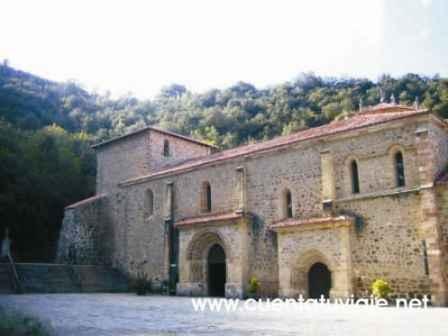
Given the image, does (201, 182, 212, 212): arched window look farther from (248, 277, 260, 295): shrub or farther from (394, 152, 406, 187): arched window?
(394, 152, 406, 187): arched window

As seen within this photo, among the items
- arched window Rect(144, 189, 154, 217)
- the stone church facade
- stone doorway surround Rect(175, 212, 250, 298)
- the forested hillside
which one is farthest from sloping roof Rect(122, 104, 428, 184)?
the forested hillside

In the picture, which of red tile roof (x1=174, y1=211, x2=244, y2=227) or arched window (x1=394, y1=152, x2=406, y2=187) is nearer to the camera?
arched window (x1=394, y1=152, x2=406, y2=187)

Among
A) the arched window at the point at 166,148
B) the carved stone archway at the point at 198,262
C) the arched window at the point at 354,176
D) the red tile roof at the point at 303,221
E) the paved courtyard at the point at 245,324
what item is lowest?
the paved courtyard at the point at 245,324

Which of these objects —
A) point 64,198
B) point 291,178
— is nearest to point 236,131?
point 64,198

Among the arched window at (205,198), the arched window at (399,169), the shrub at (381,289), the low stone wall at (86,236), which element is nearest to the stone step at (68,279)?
the low stone wall at (86,236)

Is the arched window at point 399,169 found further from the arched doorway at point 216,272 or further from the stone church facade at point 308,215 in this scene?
the arched doorway at point 216,272

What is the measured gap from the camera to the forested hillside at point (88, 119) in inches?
1396

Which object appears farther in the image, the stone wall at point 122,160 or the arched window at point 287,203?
the stone wall at point 122,160

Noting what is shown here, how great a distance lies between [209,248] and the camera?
75.4 ft

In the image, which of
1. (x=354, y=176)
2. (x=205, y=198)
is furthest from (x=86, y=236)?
(x=354, y=176)

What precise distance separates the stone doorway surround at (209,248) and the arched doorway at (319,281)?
113 inches

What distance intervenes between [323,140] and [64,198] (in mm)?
24643

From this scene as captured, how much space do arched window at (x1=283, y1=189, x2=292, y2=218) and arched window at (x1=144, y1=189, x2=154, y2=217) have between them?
940 cm

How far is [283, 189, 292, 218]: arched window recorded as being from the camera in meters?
20.2
